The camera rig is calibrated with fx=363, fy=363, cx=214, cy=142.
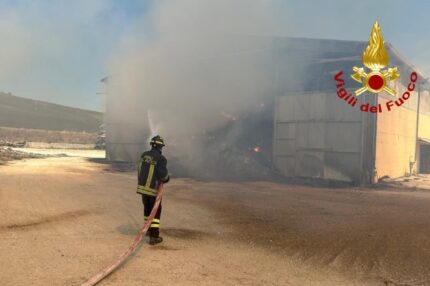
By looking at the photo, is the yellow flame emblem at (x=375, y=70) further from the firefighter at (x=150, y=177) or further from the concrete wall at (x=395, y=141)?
the firefighter at (x=150, y=177)

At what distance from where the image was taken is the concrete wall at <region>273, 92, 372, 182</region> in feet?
42.4

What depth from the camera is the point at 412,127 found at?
56.0ft

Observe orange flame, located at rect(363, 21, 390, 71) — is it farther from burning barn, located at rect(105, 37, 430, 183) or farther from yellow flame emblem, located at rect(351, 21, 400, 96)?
burning barn, located at rect(105, 37, 430, 183)

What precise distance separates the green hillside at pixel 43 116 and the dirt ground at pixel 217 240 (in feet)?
188

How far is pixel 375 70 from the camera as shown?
11.0 meters

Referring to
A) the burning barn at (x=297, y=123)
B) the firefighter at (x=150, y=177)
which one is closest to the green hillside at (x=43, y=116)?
the burning barn at (x=297, y=123)

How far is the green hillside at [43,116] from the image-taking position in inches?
2416

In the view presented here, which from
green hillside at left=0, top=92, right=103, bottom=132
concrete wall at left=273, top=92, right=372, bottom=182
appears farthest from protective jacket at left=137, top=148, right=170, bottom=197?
green hillside at left=0, top=92, right=103, bottom=132

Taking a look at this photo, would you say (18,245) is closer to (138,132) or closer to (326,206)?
(326,206)

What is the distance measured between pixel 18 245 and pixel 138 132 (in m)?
16.2

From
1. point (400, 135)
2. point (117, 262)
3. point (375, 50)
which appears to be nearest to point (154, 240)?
point (117, 262)

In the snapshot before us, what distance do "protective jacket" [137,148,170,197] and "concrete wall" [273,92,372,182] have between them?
31.8ft

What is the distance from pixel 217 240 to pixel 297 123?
9.93 meters

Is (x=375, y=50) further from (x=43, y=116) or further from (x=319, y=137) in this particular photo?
(x=43, y=116)
